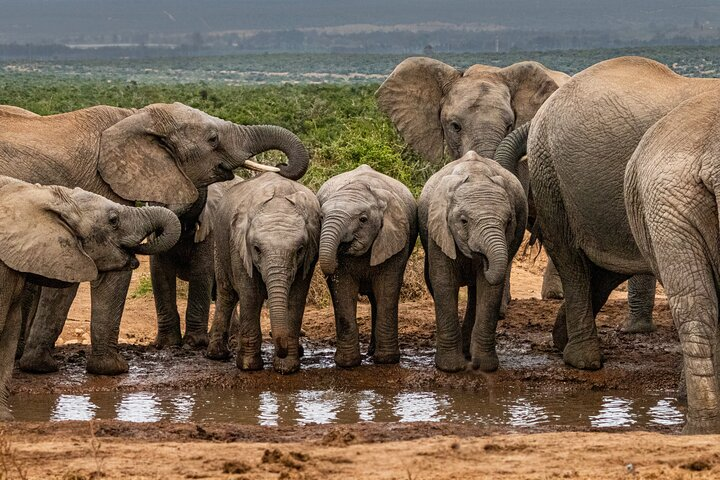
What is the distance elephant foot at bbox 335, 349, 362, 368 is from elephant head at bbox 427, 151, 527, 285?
3.21 feet

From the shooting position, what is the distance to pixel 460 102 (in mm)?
13852

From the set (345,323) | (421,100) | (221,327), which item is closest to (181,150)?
(221,327)

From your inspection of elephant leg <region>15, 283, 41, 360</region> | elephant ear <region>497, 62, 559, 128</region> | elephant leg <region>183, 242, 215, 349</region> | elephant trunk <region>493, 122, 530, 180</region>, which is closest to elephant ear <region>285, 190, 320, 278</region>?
elephant leg <region>183, 242, 215, 349</region>

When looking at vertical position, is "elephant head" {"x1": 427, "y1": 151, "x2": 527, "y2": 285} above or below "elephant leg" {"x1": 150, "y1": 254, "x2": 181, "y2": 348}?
above

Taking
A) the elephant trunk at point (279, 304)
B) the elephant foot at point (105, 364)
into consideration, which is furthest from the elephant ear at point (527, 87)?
the elephant foot at point (105, 364)

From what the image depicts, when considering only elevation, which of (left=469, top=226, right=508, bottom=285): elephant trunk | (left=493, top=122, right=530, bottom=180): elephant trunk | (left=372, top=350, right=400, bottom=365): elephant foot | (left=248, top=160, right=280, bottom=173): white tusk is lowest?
(left=372, top=350, right=400, bottom=365): elephant foot

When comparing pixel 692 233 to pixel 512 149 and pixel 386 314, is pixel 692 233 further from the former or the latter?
pixel 512 149

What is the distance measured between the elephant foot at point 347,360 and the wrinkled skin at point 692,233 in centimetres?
317

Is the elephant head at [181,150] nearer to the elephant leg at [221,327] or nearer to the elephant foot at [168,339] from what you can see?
the elephant leg at [221,327]

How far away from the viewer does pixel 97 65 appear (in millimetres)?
132000

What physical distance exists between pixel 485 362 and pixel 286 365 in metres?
1.35

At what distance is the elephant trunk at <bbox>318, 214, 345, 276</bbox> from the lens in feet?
A: 33.9

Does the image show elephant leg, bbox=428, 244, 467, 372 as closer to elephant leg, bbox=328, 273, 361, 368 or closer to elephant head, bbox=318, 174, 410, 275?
elephant head, bbox=318, 174, 410, 275

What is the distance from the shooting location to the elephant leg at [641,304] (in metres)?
12.5
